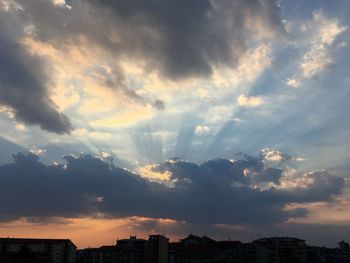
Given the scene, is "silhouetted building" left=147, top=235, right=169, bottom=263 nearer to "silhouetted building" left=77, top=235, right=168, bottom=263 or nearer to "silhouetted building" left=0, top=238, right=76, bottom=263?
"silhouetted building" left=77, top=235, right=168, bottom=263

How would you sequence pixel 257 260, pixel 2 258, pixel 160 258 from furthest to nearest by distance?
pixel 257 260 < pixel 160 258 < pixel 2 258

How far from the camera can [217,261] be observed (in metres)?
199

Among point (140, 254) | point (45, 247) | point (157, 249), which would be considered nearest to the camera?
point (157, 249)

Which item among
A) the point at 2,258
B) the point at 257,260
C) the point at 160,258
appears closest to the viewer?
the point at 2,258

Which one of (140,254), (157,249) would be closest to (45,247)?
(140,254)

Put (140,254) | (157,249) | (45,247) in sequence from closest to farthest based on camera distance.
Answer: (157,249)
(45,247)
(140,254)

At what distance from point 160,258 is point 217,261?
36.0m

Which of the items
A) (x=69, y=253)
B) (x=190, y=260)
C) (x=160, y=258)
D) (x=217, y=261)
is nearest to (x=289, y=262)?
(x=217, y=261)

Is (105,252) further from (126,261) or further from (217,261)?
(217,261)

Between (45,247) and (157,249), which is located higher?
(45,247)

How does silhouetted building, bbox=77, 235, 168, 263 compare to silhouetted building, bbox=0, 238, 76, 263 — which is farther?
silhouetted building, bbox=77, 235, 168, 263

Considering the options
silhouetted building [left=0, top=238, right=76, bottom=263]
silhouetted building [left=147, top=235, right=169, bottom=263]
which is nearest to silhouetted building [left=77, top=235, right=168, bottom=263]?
silhouetted building [left=147, top=235, right=169, bottom=263]

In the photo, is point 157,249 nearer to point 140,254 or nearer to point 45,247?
point 140,254

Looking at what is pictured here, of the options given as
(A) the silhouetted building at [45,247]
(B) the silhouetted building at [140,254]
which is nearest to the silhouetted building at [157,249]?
(B) the silhouetted building at [140,254]
